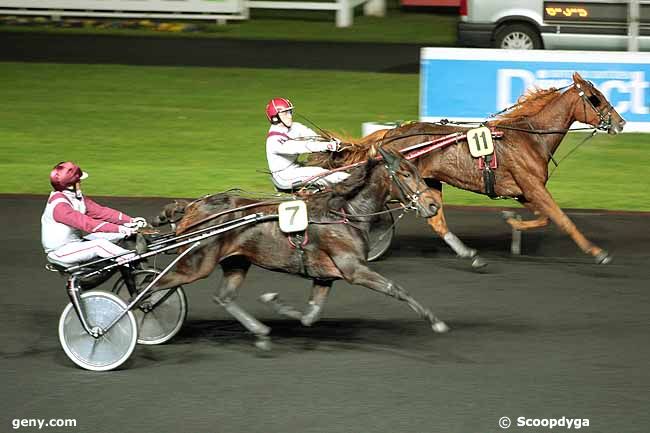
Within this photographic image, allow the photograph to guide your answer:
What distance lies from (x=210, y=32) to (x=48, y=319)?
1680 centimetres

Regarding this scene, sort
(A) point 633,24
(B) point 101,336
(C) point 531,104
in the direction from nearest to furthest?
(B) point 101,336
(C) point 531,104
(A) point 633,24

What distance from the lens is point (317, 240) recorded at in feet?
25.8

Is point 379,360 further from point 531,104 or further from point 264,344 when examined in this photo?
point 531,104

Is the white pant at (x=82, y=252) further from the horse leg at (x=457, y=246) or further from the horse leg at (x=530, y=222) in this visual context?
the horse leg at (x=530, y=222)

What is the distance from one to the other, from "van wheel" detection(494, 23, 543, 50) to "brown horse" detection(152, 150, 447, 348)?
43.3ft

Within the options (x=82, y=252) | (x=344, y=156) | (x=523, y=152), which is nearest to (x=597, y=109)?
(x=523, y=152)

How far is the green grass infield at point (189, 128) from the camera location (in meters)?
13.6

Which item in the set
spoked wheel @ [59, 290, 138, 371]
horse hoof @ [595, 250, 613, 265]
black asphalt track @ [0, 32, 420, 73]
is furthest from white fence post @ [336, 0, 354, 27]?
spoked wheel @ [59, 290, 138, 371]

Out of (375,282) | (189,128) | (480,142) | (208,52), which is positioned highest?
(208,52)

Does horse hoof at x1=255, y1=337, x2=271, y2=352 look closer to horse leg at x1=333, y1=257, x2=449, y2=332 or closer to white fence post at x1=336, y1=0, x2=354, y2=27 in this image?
horse leg at x1=333, y1=257, x2=449, y2=332

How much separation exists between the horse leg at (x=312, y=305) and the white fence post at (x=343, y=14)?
59.7ft

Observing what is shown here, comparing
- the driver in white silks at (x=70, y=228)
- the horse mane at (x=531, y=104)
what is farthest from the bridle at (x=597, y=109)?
the driver in white silks at (x=70, y=228)

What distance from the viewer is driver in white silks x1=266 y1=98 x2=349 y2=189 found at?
369 inches

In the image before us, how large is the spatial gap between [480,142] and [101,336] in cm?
426
